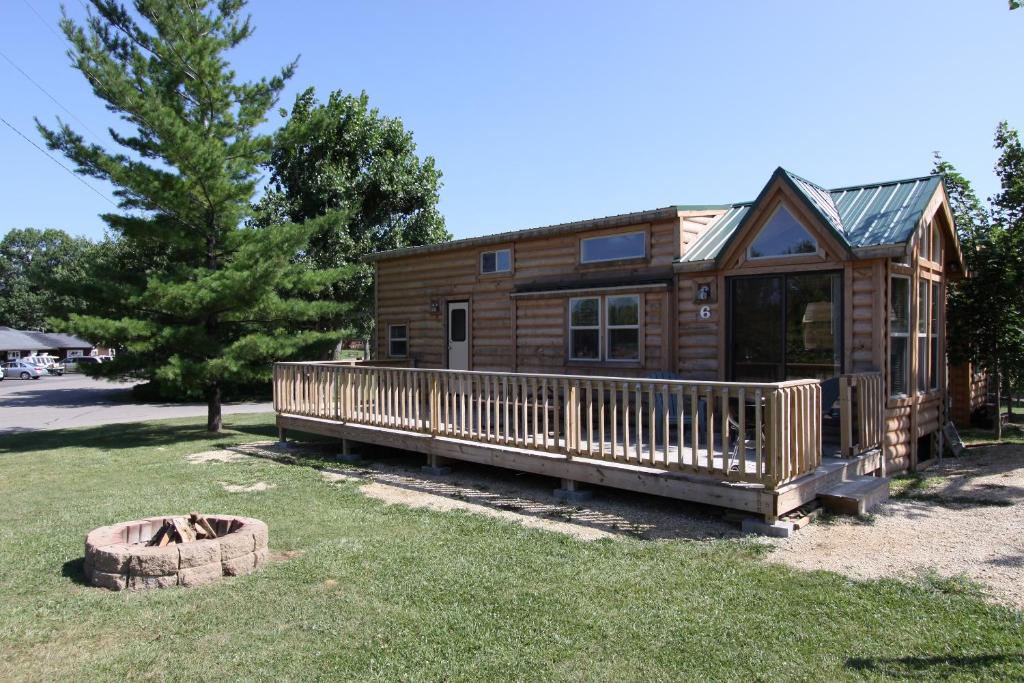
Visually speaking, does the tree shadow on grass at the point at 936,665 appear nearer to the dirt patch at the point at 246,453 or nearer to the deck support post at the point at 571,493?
the deck support post at the point at 571,493

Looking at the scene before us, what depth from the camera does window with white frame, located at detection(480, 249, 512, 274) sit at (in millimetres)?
13242

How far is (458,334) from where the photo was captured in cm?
1430

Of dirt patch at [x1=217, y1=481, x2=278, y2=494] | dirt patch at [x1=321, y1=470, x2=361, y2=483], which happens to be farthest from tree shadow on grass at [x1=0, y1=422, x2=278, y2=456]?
dirt patch at [x1=217, y1=481, x2=278, y2=494]

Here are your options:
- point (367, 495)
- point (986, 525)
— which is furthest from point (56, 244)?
point (986, 525)

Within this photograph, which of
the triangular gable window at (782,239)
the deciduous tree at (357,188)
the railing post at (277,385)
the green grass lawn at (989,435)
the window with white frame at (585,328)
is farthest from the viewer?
the deciduous tree at (357,188)

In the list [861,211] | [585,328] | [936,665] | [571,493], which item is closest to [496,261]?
[585,328]

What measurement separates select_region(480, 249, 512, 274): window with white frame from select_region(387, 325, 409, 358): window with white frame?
275 centimetres

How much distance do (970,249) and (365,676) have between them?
13553 mm

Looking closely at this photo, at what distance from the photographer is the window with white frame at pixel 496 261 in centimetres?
1324

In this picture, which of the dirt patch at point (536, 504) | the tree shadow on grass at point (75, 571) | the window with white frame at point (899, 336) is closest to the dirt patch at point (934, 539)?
the dirt patch at point (536, 504)

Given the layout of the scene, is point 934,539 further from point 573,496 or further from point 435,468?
point 435,468

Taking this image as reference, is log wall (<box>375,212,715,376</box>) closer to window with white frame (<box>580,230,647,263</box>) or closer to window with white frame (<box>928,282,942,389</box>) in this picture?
window with white frame (<box>580,230,647,263</box>)

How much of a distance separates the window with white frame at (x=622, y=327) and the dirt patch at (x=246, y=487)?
5.82 metres

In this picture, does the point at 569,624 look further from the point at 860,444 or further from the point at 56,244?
the point at 56,244
